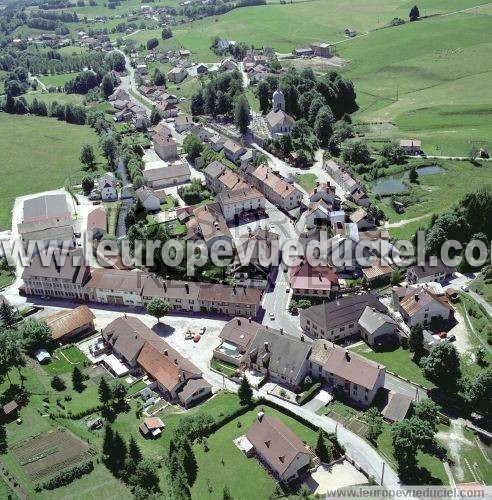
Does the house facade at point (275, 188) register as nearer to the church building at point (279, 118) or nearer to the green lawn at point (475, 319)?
the church building at point (279, 118)

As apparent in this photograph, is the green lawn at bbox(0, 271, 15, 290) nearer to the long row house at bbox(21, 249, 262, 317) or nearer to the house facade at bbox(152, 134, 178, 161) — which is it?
the long row house at bbox(21, 249, 262, 317)

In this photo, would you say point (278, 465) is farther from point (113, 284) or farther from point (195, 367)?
point (113, 284)

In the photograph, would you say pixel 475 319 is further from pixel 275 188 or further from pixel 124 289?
pixel 124 289

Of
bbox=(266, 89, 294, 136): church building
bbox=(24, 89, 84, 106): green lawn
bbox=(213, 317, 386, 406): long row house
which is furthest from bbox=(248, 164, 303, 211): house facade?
bbox=(24, 89, 84, 106): green lawn

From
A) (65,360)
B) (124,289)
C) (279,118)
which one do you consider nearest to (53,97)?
(279,118)

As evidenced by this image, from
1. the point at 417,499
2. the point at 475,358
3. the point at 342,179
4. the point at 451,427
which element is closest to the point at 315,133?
the point at 342,179
